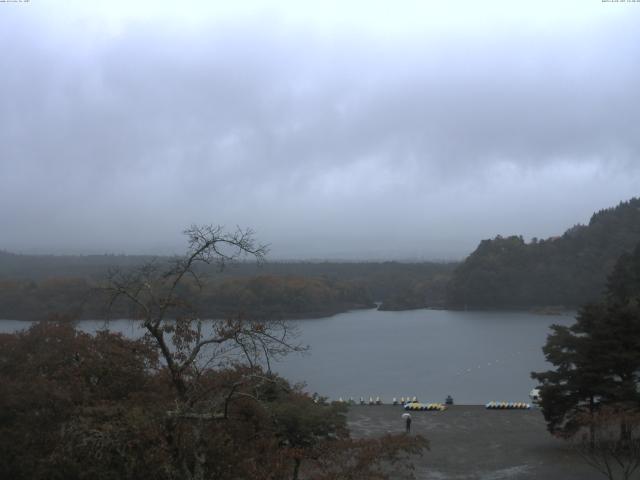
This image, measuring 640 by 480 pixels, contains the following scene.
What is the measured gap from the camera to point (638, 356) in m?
10.5

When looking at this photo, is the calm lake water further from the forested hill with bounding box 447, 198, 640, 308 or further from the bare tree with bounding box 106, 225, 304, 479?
the bare tree with bounding box 106, 225, 304, 479

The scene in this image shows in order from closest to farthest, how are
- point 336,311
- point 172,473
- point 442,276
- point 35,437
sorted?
1. point 172,473
2. point 35,437
3. point 336,311
4. point 442,276

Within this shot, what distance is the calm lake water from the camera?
2220 centimetres

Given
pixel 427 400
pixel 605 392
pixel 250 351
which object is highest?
pixel 250 351

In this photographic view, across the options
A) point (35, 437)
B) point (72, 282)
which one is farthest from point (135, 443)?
point (72, 282)

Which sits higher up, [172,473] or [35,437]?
[172,473]

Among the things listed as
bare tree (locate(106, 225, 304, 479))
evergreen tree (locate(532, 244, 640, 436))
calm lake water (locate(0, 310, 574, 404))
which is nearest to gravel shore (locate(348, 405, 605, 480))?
evergreen tree (locate(532, 244, 640, 436))

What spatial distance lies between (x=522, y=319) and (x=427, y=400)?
26872mm

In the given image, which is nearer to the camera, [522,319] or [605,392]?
[605,392]

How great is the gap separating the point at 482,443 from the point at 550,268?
4201 cm

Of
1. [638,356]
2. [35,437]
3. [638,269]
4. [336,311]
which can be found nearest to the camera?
[35,437]

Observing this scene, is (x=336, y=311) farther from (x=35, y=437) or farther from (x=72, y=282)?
(x=35, y=437)

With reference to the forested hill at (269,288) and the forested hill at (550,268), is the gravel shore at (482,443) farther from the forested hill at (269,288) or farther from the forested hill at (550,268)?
the forested hill at (550,268)

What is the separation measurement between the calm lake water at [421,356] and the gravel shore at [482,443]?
3.15m
